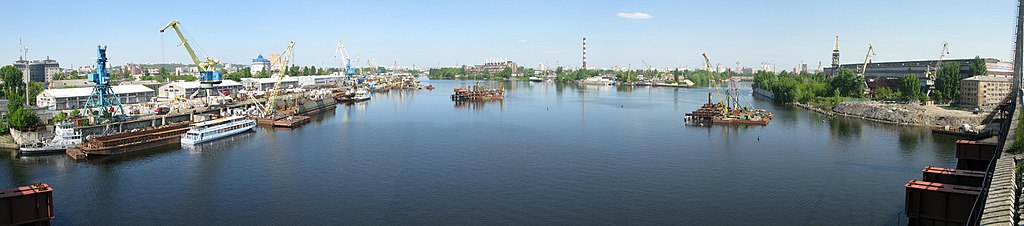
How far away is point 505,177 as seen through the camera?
9.33m

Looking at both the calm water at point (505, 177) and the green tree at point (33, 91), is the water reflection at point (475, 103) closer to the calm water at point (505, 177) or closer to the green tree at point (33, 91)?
the calm water at point (505, 177)

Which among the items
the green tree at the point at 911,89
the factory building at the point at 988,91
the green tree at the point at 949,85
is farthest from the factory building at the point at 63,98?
the green tree at the point at 949,85

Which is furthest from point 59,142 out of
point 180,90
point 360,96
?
point 360,96

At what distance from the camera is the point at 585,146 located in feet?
41.7

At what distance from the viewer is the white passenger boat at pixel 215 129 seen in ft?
41.3

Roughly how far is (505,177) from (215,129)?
729 centimetres

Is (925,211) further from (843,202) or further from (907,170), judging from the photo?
(907,170)

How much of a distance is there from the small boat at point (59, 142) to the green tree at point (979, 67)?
973 inches

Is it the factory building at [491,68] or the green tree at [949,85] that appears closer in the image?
the green tree at [949,85]

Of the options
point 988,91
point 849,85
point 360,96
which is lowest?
point 360,96

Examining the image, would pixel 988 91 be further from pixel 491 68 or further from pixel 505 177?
pixel 491 68

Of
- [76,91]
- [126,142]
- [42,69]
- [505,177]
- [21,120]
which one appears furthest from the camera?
[42,69]

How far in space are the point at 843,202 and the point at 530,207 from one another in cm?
374

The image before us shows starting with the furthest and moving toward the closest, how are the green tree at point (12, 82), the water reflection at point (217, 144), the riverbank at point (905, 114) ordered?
1. the green tree at point (12, 82)
2. the riverbank at point (905, 114)
3. the water reflection at point (217, 144)
